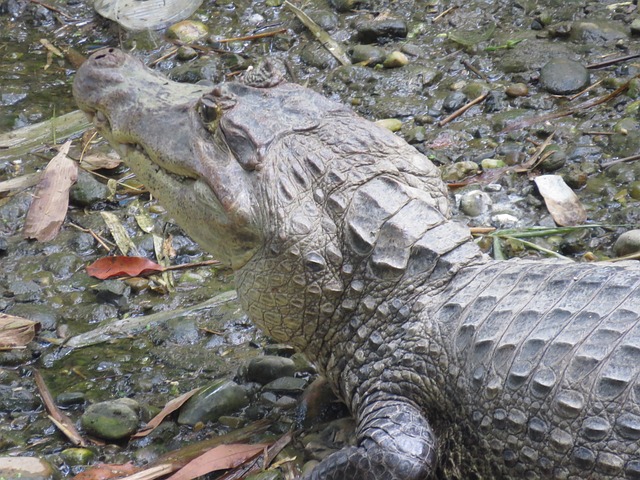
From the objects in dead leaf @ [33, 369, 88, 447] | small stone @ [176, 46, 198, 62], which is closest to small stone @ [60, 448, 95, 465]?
dead leaf @ [33, 369, 88, 447]

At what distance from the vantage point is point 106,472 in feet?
11.7

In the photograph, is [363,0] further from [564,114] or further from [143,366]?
[143,366]

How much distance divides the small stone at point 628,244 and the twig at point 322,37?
8.62ft

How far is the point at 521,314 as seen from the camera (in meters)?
3.08

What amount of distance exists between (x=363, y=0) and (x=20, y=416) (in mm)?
4362

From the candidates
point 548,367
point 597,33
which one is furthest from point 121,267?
point 597,33

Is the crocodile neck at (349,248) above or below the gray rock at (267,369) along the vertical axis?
above

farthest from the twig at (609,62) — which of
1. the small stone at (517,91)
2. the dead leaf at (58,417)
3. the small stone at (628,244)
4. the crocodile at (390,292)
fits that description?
the dead leaf at (58,417)

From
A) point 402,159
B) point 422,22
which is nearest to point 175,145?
point 402,159

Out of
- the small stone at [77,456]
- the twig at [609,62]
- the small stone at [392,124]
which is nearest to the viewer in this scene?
the small stone at [77,456]

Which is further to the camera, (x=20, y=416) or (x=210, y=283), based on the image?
(x=210, y=283)

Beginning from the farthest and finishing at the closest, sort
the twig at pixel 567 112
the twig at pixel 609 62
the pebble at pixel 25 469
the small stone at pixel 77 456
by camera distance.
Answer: the twig at pixel 609 62 → the twig at pixel 567 112 → the small stone at pixel 77 456 → the pebble at pixel 25 469

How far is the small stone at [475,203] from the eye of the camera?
196 inches

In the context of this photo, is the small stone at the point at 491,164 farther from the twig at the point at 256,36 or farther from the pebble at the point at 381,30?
the twig at the point at 256,36
